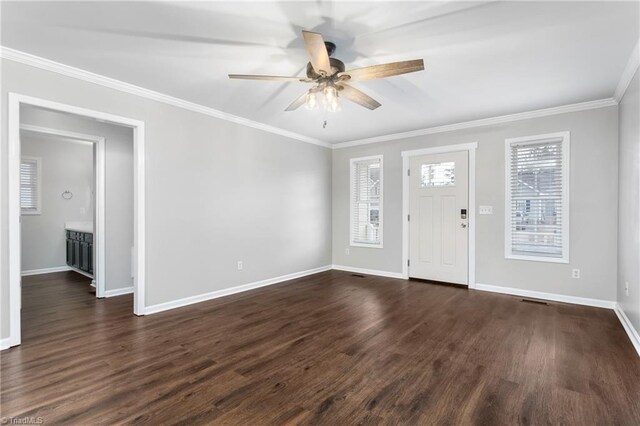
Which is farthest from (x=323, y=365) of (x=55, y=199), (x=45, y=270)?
(x=55, y=199)

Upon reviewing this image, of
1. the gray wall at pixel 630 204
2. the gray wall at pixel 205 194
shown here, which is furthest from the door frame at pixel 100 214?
the gray wall at pixel 630 204

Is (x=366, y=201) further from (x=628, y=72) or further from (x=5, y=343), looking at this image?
(x=5, y=343)

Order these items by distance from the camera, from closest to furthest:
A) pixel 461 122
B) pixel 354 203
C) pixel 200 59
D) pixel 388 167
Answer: pixel 200 59, pixel 461 122, pixel 388 167, pixel 354 203

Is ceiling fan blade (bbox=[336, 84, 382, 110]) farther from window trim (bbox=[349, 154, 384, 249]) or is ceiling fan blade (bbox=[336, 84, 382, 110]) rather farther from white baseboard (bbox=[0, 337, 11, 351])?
white baseboard (bbox=[0, 337, 11, 351])

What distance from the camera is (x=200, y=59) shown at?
9.26 feet

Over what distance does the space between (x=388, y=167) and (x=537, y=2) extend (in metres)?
3.68

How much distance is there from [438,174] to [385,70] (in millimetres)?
3181

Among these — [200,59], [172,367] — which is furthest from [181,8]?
[172,367]

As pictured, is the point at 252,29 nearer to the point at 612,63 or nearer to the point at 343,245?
the point at 612,63

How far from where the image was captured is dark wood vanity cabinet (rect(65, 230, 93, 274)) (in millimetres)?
5320

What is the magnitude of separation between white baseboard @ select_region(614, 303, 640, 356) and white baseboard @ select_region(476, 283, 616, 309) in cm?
15

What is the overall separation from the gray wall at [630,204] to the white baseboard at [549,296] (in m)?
0.27

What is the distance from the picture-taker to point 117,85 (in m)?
3.33

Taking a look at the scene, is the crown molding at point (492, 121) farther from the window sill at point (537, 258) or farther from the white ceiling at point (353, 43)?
the window sill at point (537, 258)
